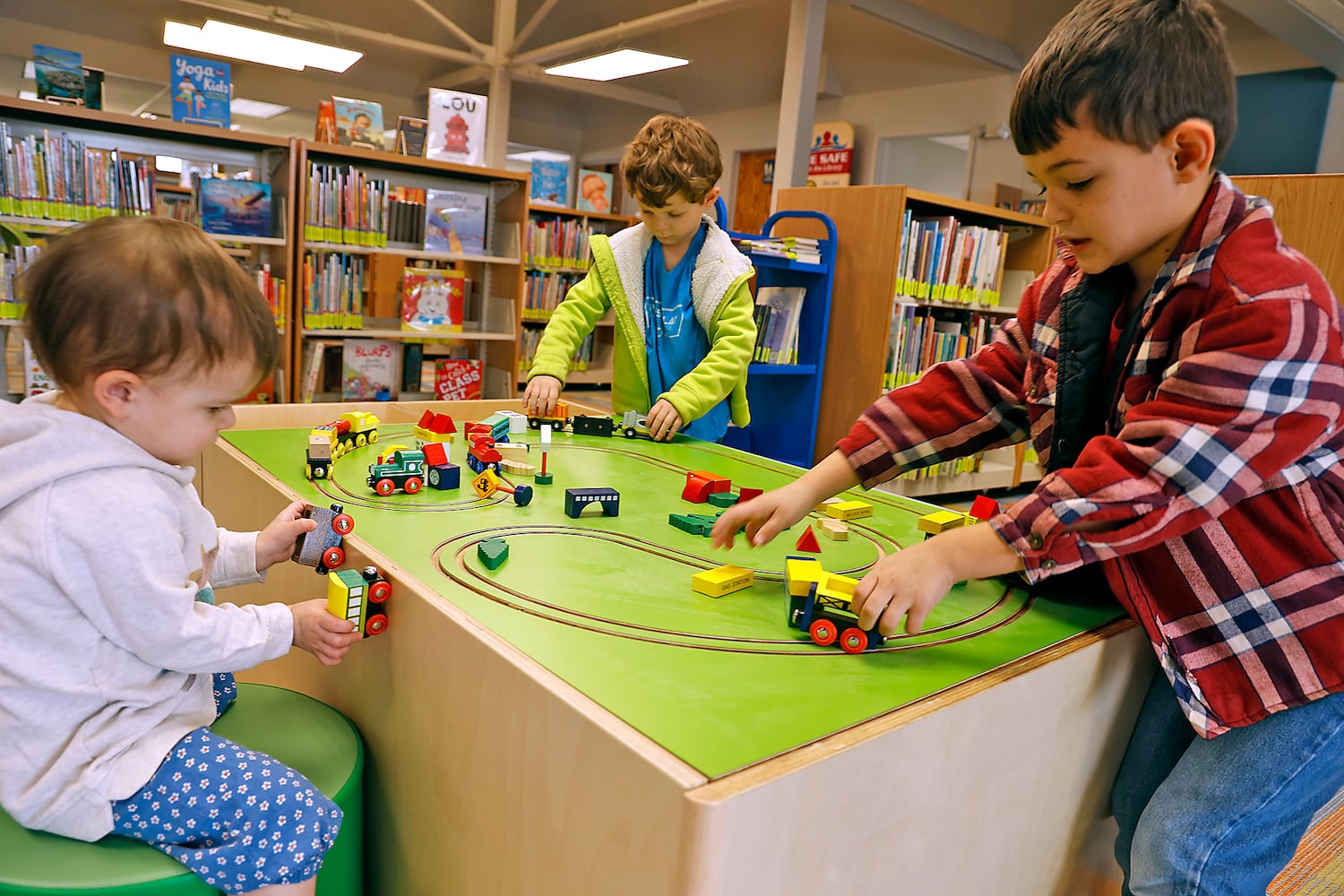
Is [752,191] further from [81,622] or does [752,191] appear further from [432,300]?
[81,622]

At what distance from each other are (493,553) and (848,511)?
2.00 feet

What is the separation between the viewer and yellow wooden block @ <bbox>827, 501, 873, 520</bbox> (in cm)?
136

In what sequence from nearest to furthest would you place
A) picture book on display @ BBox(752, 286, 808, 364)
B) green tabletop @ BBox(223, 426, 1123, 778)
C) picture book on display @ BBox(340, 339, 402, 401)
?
green tabletop @ BBox(223, 426, 1123, 778)
picture book on display @ BBox(752, 286, 808, 364)
picture book on display @ BBox(340, 339, 402, 401)

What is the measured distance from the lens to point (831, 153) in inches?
320

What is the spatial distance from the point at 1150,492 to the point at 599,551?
612 mm

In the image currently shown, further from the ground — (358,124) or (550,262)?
(358,124)

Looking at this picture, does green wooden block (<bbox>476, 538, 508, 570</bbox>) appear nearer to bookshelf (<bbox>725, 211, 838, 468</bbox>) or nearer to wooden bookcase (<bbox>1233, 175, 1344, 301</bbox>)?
wooden bookcase (<bbox>1233, 175, 1344, 301</bbox>)

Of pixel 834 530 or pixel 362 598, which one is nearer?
pixel 362 598

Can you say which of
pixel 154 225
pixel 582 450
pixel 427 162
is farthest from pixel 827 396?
pixel 154 225

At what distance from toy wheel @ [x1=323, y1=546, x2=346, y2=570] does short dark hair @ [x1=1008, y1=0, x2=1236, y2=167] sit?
918 mm

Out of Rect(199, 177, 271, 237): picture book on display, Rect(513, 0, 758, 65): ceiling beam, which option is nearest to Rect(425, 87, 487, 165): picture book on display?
Rect(199, 177, 271, 237): picture book on display

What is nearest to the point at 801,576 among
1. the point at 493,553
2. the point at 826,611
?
the point at 826,611

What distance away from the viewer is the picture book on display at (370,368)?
4.65 meters

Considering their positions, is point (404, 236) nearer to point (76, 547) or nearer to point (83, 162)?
point (83, 162)
